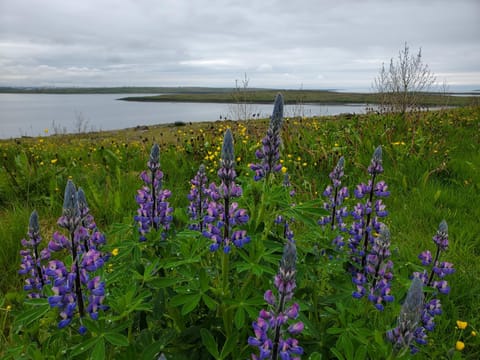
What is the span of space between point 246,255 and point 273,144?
0.54 m

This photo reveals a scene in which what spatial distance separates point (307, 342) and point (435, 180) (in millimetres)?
4062

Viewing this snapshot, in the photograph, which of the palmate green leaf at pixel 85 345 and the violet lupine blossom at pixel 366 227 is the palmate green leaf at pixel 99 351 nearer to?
the palmate green leaf at pixel 85 345

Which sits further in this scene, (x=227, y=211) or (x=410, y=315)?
(x=227, y=211)

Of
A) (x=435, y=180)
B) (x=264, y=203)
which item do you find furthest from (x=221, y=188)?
(x=435, y=180)

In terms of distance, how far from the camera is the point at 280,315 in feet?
3.77

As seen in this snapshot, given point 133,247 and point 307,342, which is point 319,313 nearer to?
point 307,342

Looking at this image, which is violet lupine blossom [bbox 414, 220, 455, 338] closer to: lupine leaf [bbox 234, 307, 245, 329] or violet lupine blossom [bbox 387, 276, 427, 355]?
violet lupine blossom [bbox 387, 276, 427, 355]

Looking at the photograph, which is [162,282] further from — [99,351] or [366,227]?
[366,227]

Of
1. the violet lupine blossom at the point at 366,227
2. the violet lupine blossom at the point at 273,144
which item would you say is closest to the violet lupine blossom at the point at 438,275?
the violet lupine blossom at the point at 366,227

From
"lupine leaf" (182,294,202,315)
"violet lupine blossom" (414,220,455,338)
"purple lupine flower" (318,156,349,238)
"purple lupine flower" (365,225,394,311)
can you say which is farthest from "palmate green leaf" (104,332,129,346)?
"violet lupine blossom" (414,220,455,338)

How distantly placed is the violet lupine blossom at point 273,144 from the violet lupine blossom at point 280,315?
26.5 inches

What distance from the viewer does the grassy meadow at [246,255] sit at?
5.12 ft

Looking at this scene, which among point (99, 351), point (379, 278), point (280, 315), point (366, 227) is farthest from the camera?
point (366, 227)

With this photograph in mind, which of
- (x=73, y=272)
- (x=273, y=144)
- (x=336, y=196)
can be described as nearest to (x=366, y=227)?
(x=336, y=196)
